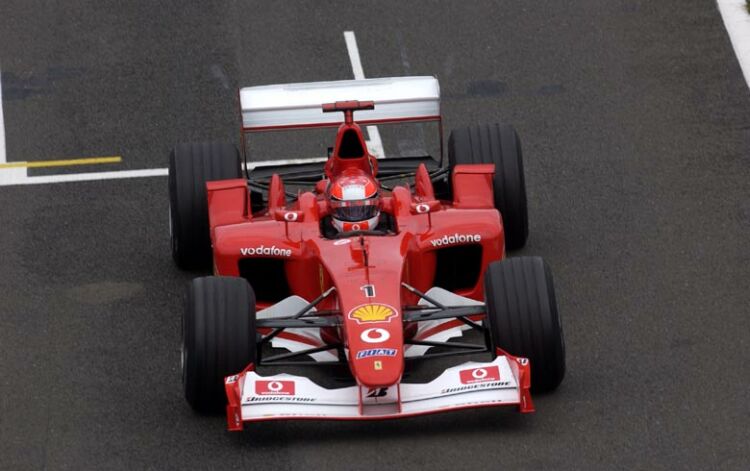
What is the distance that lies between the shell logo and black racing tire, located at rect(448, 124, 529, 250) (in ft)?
9.10

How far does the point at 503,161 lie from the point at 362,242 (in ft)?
7.54

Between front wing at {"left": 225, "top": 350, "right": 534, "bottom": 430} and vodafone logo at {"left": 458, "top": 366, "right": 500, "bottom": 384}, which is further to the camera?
vodafone logo at {"left": 458, "top": 366, "right": 500, "bottom": 384}

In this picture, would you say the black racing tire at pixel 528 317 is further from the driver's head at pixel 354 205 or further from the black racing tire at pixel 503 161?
the black racing tire at pixel 503 161

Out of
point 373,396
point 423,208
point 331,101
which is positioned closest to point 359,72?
point 331,101

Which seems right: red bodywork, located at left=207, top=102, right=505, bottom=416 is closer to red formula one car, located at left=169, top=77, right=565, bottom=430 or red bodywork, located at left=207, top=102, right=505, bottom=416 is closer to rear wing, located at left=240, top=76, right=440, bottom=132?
red formula one car, located at left=169, top=77, right=565, bottom=430

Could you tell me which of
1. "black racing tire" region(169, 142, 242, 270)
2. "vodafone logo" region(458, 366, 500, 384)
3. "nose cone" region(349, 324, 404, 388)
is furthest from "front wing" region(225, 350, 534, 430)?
"black racing tire" region(169, 142, 242, 270)

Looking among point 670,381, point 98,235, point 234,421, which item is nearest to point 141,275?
point 98,235

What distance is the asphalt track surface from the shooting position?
14250 millimetres

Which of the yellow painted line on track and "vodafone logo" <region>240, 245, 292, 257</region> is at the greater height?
the yellow painted line on track

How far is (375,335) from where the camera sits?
552 inches

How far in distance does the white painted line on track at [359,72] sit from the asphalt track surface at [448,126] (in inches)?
3.8

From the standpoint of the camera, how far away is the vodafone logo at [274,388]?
13922 millimetres

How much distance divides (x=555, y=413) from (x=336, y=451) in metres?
1.65

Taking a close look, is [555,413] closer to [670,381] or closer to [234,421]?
[670,381]
